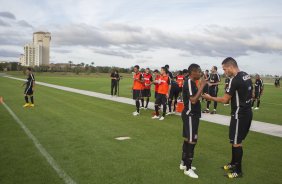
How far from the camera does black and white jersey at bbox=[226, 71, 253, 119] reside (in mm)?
5875

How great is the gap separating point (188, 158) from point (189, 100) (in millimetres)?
1135

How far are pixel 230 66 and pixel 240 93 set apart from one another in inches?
21.3

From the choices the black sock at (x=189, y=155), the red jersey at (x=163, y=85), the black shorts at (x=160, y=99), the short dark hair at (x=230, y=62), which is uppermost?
the short dark hair at (x=230, y=62)

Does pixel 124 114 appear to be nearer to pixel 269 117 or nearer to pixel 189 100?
pixel 269 117

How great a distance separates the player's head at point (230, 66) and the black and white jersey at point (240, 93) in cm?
11

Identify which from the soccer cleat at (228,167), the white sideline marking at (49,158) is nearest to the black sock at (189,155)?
the soccer cleat at (228,167)

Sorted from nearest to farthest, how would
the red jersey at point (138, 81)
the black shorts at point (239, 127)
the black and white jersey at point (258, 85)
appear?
the black shorts at point (239, 127) < the red jersey at point (138, 81) < the black and white jersey at point (258, 85)

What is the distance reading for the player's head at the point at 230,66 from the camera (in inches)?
235

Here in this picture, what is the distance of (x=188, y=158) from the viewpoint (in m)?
6.21

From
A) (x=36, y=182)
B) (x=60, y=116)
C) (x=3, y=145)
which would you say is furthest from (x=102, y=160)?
(x=60, y=116)

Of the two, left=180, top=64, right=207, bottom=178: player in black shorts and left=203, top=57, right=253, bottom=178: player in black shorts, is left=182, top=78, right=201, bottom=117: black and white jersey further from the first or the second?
left=203, top=57, right=253, bottom=178: player in black shorts

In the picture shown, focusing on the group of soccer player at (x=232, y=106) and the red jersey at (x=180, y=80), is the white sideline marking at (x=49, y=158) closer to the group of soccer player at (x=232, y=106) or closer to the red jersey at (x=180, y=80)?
the group of soccer player at (x=232, y=106)

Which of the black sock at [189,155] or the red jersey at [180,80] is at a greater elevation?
the red jersey at [180,80]

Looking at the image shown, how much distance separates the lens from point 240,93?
5922 millimetres
